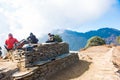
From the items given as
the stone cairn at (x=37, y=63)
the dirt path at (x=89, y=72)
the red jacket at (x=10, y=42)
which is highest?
the red jacket at (x=10, y=42)

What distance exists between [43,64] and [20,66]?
1826mm

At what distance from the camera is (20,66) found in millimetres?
18266

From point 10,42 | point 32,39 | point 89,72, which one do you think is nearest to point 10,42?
point 10,42

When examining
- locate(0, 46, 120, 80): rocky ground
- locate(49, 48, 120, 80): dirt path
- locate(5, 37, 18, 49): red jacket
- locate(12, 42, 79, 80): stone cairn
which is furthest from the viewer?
locate(5, 37, 18, 49): red jacket

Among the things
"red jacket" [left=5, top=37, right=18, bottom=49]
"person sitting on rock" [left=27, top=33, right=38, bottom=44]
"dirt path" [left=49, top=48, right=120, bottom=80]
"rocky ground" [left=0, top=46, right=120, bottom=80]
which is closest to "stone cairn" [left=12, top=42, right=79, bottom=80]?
"rocky ground" [left=0, top=46, right=120, bottom=80]

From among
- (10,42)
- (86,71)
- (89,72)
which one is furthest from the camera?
(10,42)

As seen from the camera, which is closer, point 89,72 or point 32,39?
point 89,72

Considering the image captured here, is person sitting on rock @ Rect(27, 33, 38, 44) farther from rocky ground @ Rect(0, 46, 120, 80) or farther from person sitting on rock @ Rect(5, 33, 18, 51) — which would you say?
rocky ground @ Rect(0, 46, 120, 80)

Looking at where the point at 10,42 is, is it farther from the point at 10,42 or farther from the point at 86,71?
the point at 86,71

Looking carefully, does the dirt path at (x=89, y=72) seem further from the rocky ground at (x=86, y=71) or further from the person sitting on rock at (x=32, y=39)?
the person sitting on rock at (x=32, y=39)

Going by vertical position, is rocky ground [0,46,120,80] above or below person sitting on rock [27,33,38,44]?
below

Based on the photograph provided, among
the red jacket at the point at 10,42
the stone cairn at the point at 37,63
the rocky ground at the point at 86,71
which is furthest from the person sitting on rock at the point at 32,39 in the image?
the rocky ground at the point at 86,71

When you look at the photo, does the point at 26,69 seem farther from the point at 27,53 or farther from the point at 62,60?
the point at 62,60

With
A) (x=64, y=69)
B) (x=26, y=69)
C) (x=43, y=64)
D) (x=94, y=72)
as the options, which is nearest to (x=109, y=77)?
(x=94, y=72)
